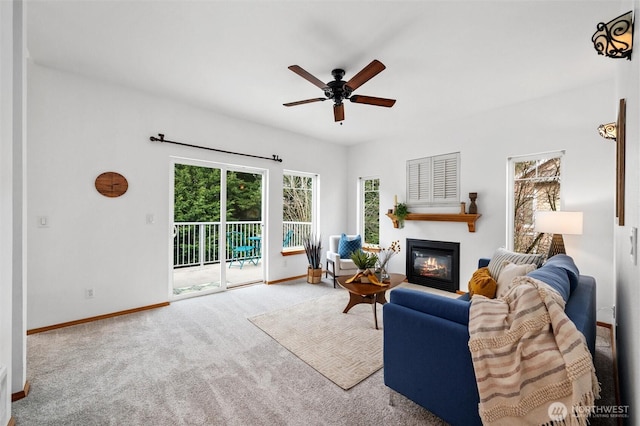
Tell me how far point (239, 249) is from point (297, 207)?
140 centimetres

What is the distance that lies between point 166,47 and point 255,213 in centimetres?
287

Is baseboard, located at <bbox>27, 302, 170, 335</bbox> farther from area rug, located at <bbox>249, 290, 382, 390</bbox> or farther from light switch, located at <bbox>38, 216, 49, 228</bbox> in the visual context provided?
area rug, located at <bbox>249, 290, 382, 390</bbox>

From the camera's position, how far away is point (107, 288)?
335 centimetres

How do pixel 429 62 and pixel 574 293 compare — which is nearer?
pixel 574 293

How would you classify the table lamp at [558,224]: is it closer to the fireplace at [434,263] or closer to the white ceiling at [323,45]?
the fireplace at [434,263]

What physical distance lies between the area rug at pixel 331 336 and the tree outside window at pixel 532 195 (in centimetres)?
234

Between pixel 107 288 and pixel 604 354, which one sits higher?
pixel 107 288

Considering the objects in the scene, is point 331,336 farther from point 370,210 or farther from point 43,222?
point 370,210

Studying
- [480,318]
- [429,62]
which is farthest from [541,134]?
[480,318]

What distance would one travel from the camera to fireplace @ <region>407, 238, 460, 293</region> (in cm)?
448

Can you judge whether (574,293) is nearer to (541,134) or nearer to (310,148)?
(541,134)

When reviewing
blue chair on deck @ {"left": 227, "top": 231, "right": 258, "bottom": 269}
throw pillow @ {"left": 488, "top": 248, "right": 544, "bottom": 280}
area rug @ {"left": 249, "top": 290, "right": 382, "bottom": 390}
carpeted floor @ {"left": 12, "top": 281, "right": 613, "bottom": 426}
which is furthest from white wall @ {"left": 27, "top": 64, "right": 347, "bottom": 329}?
throw pillow @ {"left": 488, "top": 248, "right": 544, "bottom": 280}

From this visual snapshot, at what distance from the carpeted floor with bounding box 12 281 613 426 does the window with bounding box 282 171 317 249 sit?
2460 mm

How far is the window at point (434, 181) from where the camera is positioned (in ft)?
14.9
